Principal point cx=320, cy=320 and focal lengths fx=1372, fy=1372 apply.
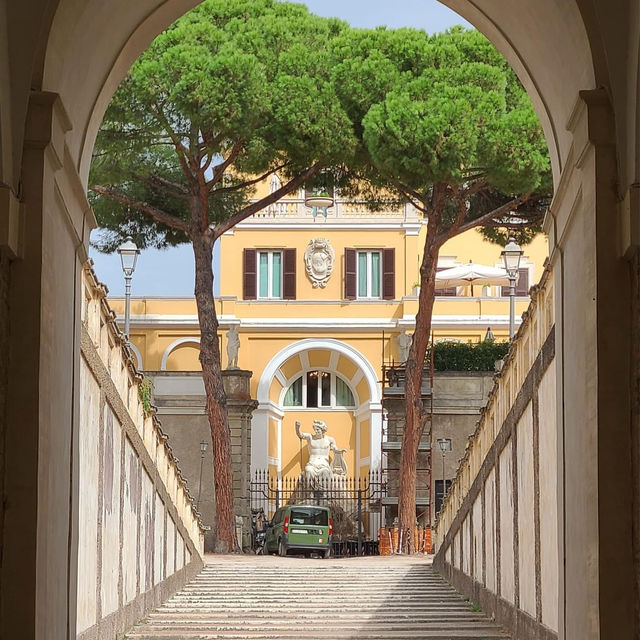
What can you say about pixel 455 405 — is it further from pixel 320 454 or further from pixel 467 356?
pixel 320 454

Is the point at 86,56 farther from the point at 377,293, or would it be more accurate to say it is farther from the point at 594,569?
the point at 377,293

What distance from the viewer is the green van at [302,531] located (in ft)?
90.1

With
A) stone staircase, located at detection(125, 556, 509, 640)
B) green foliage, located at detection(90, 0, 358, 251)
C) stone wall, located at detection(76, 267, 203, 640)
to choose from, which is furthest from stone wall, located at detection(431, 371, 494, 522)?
stone wall, located at detection(76, 267, 203, 640)

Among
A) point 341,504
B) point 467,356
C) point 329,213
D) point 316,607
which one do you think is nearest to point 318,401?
point 329,213

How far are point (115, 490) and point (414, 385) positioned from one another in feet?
51.7

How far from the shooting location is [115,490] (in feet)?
36.6

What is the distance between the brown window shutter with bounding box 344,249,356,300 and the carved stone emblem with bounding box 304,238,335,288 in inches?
17.0

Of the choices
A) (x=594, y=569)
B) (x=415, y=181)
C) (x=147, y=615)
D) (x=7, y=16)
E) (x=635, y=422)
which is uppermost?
(x=415, y=181)

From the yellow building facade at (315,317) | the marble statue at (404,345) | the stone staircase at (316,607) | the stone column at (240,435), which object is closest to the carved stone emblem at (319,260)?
the yellow building facade at (315,317)

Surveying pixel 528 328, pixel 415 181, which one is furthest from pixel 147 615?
pixel 415 181

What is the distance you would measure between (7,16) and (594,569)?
3.96 metres

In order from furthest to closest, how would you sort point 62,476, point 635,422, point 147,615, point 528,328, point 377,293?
point 377,293, point 147,615, point 528,328, point 62,476, point 635,422

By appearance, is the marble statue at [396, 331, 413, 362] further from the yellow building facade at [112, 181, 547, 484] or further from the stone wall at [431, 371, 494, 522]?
the stone wall at [431, 371, 494, 522]

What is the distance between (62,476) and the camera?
753 centimetres
